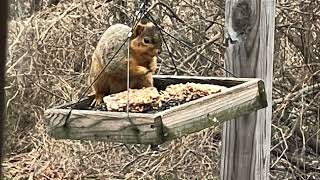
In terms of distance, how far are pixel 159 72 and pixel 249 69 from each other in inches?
75.6

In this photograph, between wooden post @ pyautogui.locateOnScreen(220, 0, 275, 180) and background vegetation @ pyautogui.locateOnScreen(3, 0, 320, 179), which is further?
background vegetation @ pyautogui.locateOnScreen(3, 0, 320, 179)

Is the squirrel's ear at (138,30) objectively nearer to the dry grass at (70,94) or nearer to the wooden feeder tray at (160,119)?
the wooden feeder tray at (160,119)

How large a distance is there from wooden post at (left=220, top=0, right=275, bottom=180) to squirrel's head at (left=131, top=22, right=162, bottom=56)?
219 millimetres

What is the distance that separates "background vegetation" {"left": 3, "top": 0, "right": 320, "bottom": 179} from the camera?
346 centimetres

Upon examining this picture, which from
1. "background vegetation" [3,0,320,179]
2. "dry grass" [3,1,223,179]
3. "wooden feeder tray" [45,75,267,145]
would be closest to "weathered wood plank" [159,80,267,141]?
"wooden feeder tray" [45,75,267,145]

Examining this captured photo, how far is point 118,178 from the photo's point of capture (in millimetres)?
3678

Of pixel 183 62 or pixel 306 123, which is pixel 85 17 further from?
pixel 306 123

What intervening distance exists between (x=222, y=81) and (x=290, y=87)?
1843mm

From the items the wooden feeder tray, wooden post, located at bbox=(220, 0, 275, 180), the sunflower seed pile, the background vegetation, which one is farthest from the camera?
the background vegetation

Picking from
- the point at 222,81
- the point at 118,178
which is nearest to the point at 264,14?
the point at 222,81

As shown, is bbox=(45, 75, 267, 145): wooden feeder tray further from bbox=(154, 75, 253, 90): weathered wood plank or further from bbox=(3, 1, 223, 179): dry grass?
bbox=(3, 1, 223, 179): dry grass

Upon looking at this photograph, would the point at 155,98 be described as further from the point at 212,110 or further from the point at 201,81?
the point at 201,81

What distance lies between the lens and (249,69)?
6.06 feet

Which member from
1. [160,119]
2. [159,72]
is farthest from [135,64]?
[159,72]
